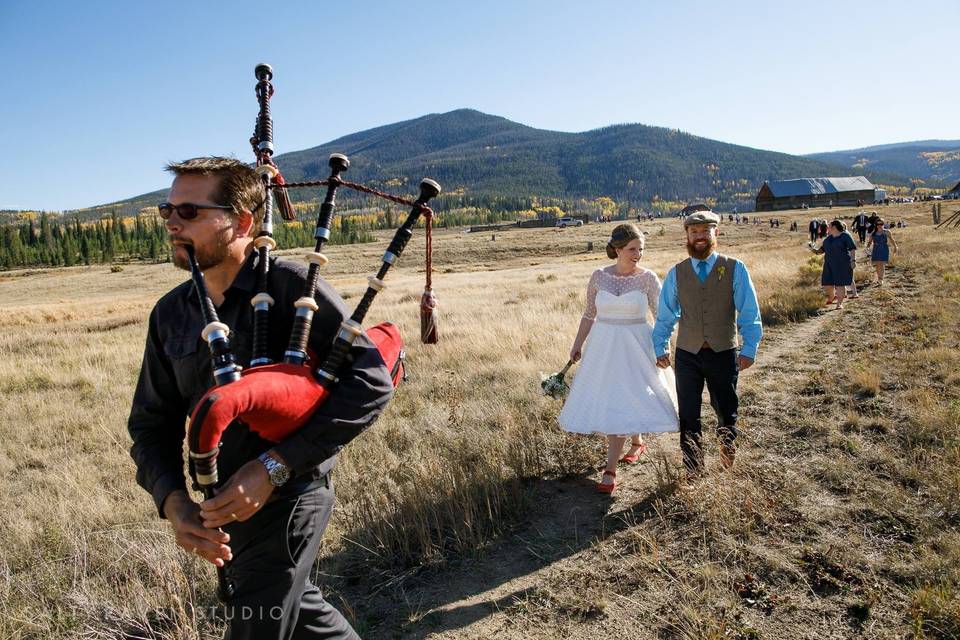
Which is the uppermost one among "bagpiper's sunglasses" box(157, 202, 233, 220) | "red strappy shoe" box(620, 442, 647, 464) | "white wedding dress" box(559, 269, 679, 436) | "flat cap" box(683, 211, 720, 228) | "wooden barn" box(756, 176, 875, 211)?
"wooden barn" box(756, 176, 875, 211)

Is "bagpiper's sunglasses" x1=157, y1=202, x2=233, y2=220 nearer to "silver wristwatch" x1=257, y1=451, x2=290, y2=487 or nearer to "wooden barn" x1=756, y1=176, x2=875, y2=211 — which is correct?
"silver wristwatch" x1=257, y1=451, x2=290, y2=487

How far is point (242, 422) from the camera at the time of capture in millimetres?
2123

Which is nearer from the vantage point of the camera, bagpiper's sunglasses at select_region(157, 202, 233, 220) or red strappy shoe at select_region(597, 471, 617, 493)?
bagpiper's sunglasses at select_region(157, 202, 233, 220)

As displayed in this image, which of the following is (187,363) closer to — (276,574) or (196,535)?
(196,535)

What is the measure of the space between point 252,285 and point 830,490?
4656 mm

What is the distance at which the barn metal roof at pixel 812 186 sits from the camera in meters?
141

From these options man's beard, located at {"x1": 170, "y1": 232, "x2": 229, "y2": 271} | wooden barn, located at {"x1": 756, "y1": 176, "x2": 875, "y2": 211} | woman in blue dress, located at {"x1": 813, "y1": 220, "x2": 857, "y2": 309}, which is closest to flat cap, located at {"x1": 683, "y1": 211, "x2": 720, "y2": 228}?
man's beard, located at {"x1": 170, "y1": 232, "x2": 229, "y2": 271}

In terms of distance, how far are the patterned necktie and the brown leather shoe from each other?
57.3 inches

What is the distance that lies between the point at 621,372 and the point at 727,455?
3.72 feet

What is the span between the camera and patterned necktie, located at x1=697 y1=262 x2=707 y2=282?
507 cm

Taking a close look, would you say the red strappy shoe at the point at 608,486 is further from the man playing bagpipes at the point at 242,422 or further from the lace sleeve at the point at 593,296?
the man playing bagpipes at the point at 242,422

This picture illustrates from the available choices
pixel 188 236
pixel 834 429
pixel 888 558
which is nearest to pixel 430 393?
pixel 834 429

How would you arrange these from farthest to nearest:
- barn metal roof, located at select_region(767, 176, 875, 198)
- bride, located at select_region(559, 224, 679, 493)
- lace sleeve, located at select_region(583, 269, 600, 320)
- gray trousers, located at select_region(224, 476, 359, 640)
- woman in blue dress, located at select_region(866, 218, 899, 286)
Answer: barn metal roof, located at select_region(767, 176, 875, 198) → woman in blue dress, located at select_region(866, 218, 899, 286) → lace sleeve, located at select_region(583, 269, 600, 320) → bride, located at select_region(559, 224, 679, 493) → gray trousers, located at select_region(224, 476, 359, 640)

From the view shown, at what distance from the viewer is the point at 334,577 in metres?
4.06
